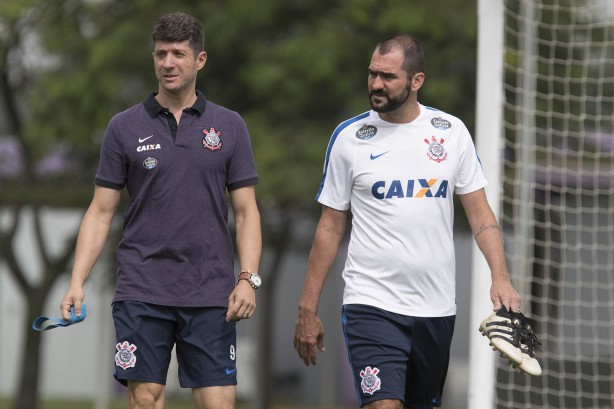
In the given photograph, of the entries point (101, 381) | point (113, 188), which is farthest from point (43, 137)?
point (113, 188)

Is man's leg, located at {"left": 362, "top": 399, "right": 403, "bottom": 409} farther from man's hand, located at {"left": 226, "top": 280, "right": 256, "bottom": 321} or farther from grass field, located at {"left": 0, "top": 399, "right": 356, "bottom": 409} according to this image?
grass field, located at {"left": 0, "top": 399, "right": 356, "bottom": 409}

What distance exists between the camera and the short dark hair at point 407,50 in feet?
20.1

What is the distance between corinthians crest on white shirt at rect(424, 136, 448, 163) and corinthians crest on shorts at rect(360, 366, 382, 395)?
1013 mm

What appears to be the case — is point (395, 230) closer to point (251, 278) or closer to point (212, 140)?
point (251, 278)

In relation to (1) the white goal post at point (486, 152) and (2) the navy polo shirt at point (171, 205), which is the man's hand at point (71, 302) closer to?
(2) the navy polo shirt at point (171, 205)

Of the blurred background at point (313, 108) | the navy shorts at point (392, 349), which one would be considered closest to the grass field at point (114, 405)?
the blurred background at point (313, 108)

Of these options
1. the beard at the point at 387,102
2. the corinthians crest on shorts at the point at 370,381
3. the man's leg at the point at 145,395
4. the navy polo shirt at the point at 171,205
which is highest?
the beard at the point at 387,102

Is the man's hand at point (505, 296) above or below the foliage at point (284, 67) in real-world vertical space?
A: below

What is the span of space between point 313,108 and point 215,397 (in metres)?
9.22

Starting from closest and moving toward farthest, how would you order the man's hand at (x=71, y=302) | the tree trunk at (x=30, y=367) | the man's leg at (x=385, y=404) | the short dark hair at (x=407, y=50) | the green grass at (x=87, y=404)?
1. the man's hand at (x=71, y=302)
2. the man's leg at (x=385, y=404)
3. the short dark hair at (x=407, y=50)
4. the tree trunk at (x=30, y=367)
5. the green grass at (x=87, y=404)

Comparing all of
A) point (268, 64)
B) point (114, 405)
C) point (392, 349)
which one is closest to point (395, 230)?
point (392, 349)

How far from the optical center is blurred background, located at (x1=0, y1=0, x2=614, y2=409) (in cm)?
1202

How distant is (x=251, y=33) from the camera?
1474 cm

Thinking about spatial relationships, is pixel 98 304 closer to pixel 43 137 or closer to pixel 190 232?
pixel 43 137
